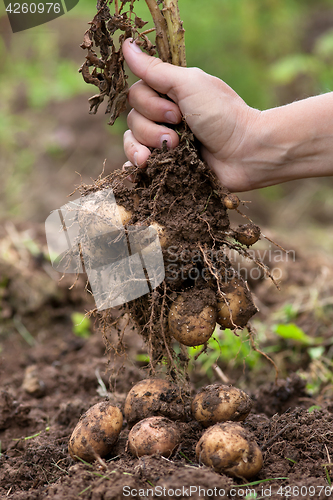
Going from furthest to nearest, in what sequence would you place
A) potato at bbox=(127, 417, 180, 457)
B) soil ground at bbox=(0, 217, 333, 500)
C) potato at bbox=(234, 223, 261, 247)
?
potato at bbox=(234, 223, 261, 247)
potato at bbox=(127, 417, 180, 457)
soil ground at bbox=(0, 217, 333, 500)

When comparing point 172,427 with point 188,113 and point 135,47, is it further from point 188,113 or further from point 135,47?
point 135,47

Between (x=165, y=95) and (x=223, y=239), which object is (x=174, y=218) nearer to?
(x=223, y=239)

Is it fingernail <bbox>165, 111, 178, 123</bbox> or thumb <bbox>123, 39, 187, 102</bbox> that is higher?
thumb <bbox>123, 39, 187, 102</bbox>

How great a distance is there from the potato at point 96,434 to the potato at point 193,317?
470mm

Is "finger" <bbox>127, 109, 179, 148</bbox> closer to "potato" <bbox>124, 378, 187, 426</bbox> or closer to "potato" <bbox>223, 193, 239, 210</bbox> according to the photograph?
"potato" <bbox>223, 193, 239, 210</bbox>

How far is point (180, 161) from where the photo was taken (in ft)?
6.32

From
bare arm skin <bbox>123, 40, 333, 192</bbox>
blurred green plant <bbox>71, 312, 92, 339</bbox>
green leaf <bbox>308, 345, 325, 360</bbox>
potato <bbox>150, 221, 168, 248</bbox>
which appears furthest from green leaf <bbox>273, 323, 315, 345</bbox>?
blurred green plant <bbox>71, 312, 92, 339</bbox>

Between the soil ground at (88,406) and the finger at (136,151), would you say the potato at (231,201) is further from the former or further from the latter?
the soil ground at (88,406)

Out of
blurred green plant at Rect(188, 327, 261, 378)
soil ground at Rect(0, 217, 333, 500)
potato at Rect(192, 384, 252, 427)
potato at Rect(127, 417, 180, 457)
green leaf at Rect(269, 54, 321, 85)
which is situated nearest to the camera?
soil ground at Rect(0, 217, 333, 500)

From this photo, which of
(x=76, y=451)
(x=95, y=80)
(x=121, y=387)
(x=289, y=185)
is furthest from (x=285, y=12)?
(x=76, y=451)

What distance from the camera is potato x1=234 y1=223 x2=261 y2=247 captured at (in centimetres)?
194

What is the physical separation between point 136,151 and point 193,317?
863mm

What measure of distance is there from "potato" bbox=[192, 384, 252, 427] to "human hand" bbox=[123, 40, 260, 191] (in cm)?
110

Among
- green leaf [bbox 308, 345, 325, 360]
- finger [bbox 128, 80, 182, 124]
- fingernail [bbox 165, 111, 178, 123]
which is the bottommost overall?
green leaf [bbox 308, 345, 325, 360]
